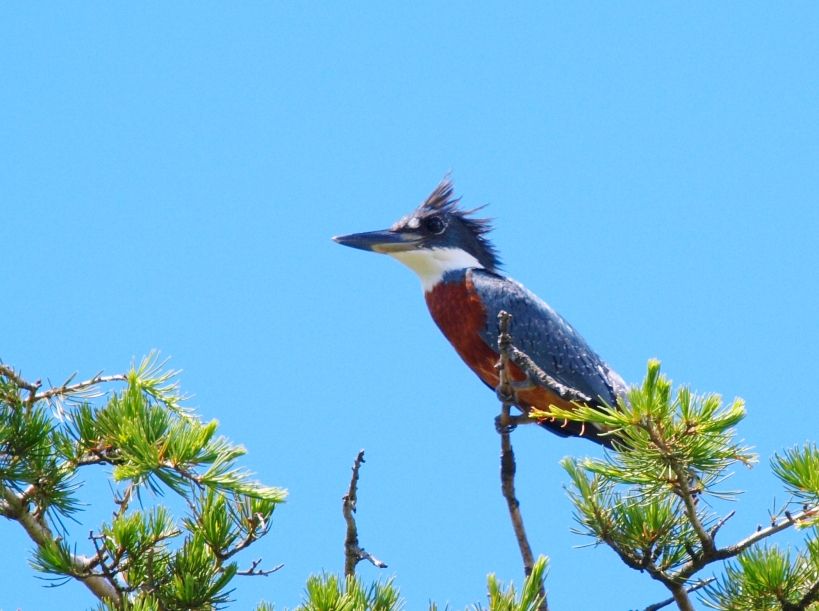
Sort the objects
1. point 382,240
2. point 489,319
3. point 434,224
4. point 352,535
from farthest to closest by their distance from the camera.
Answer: point 434,224 → point 382,240 → point 489,319 → point 352,535

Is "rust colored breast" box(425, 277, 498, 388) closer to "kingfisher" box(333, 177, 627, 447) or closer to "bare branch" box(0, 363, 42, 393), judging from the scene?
"kingfisher" box(333, 177, 627, 447)

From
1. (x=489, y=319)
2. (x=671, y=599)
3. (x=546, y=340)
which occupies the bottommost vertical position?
(x=671, y=599)

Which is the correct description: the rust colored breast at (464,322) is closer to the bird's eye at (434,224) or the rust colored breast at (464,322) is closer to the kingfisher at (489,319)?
the kingfisher at (489,319)

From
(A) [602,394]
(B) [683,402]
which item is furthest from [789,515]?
(A) [602,394]

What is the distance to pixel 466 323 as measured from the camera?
252 inches

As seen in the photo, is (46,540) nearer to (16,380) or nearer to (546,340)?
(16,380)

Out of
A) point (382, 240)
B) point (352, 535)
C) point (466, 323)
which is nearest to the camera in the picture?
point (352, 535)

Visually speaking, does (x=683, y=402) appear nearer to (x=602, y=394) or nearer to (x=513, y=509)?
(x=513, y=509)

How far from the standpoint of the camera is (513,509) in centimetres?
359

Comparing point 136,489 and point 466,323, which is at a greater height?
point 466,323

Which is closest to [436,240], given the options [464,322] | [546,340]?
[464,322]

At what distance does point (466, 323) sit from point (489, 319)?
167 millimetres

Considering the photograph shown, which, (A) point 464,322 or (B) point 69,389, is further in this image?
(A) point 464,322

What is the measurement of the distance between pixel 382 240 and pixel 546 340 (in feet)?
4.16
